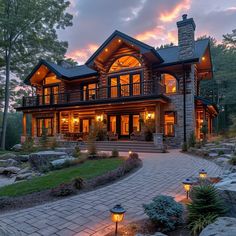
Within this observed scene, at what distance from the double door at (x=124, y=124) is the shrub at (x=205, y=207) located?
14569 millimetres

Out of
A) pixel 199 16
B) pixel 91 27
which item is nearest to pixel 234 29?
pixel 199 16

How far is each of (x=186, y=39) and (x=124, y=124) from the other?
8.25 meters

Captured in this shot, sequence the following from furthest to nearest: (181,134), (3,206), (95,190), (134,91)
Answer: (134,91)
(181,134)
(95,190)
(3,206)

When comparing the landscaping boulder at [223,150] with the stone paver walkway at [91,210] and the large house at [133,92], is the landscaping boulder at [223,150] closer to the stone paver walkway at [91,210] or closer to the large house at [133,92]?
the large house at [133,92]

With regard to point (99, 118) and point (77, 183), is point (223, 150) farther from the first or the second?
point (99, 118)

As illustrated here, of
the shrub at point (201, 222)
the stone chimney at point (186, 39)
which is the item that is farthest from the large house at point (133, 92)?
the shrub at point (201, 222)

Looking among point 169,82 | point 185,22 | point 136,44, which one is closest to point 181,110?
point 169,82

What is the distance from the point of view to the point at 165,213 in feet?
10.8

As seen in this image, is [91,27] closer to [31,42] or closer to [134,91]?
[31,42]

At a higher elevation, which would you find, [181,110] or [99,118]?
[181,110]

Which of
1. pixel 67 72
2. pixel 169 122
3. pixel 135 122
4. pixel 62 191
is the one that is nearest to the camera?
pixel 62 191

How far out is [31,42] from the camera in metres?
21.8

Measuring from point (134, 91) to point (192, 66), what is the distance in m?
4.81

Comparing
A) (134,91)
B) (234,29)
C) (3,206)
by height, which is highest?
(234,29)
